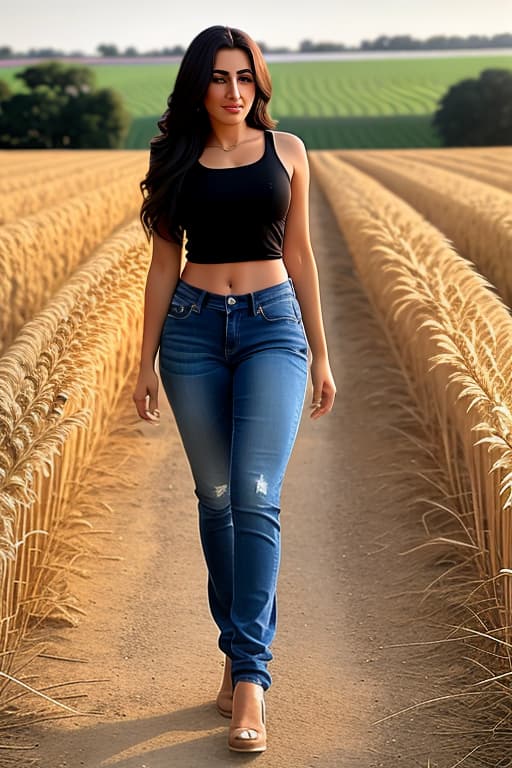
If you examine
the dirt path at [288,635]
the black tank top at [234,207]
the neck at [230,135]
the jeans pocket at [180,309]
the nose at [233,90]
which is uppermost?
the nose at [233,90]

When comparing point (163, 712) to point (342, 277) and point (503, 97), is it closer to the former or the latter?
point (342, 277)

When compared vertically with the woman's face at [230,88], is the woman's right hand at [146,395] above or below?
below

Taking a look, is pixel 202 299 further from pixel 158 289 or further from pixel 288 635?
pixel 288 635

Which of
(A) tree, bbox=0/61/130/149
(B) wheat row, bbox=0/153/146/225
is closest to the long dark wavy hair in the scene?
(B) wheat row, bbox=0/153/146/225

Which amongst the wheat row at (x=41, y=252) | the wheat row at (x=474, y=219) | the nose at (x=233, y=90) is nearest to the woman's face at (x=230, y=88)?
the nose at (x=233, y=90)

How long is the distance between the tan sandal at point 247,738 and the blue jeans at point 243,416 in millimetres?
127

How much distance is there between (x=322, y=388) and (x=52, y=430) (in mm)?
794

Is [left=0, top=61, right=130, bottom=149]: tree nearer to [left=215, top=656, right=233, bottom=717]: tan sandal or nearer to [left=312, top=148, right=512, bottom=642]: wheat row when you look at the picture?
[left=312, top=148, right=512, bottom=642]: wheat row

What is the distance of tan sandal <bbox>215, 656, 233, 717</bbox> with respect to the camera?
3.42 m

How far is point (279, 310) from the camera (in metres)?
3.16

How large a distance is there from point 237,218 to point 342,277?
9600 mm

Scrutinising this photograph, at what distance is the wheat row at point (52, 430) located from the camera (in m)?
3.36

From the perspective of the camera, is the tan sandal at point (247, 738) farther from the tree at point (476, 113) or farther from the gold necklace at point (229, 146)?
the tree at point (476, 113)

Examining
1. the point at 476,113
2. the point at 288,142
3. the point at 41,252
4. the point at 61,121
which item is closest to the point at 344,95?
the point at 476,113
